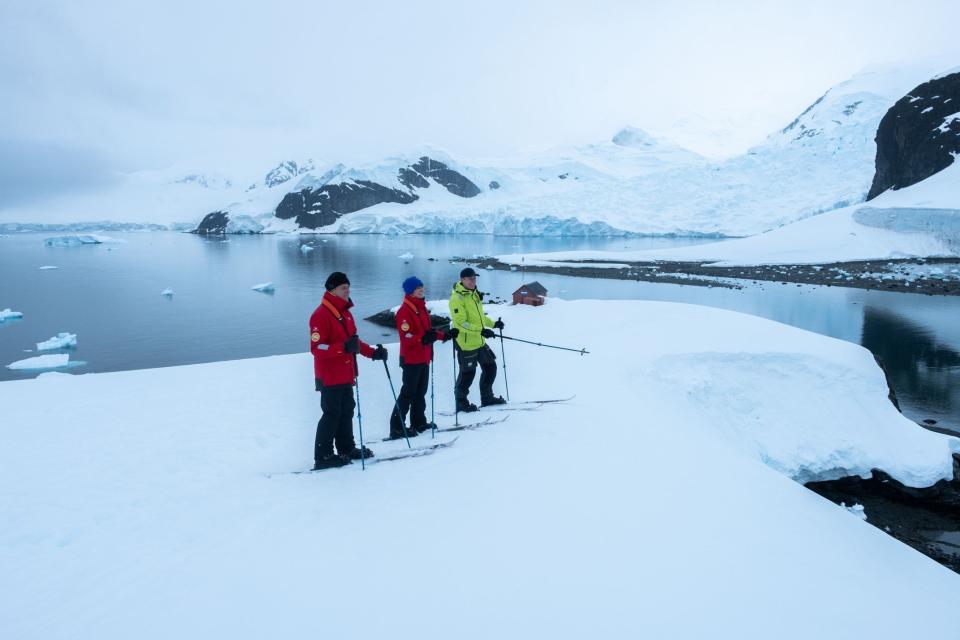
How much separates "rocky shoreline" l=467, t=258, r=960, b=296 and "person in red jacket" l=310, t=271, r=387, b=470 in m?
43.3

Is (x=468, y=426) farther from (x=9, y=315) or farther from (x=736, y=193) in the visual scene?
(x=736, y=193)

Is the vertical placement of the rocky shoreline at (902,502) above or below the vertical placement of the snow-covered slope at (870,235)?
below

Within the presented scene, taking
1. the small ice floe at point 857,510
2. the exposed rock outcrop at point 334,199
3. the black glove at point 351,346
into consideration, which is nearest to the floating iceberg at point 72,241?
the exposed rock outcrop at point 334,199

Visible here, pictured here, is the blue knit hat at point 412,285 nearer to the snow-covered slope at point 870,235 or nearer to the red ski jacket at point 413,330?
the red ski jacket at point 413,330

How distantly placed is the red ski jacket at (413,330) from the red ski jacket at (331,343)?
1.11m

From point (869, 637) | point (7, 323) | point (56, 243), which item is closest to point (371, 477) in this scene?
point (869, 637)

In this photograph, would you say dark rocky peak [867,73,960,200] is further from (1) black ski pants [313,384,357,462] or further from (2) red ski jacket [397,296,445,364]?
(1) black ski pants [313,384,357,462]

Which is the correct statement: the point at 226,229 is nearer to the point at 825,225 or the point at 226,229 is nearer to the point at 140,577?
the point at 825,225

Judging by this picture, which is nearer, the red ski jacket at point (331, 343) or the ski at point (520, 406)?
the red ski jacket at point (331, 343)

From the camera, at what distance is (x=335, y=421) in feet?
19.0

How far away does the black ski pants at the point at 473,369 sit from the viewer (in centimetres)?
791

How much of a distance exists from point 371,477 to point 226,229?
578ft

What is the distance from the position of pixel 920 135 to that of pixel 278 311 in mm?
77868

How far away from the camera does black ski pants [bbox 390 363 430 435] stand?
7.02 m
